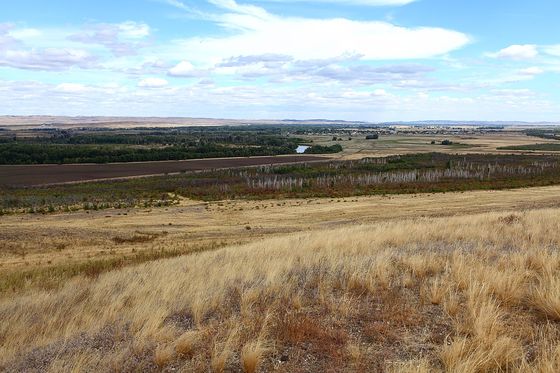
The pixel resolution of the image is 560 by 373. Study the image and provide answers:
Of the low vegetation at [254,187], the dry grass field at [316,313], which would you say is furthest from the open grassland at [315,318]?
the low vegetation at [254,187]

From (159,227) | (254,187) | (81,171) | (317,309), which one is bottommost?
(81,171)

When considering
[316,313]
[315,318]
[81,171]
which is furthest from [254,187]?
[315,318]

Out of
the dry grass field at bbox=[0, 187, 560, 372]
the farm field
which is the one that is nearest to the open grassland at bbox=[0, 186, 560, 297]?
the farm field

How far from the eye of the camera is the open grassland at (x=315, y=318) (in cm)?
513

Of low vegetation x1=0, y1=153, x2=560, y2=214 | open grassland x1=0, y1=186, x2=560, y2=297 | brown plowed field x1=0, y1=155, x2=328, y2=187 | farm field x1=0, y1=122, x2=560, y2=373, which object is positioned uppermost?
farm field x1=0, y1=122, x2=560, y2=373

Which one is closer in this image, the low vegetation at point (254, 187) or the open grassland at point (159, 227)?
the open grassland at point (159, 227)

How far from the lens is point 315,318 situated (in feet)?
20.8

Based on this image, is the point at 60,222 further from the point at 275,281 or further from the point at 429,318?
the point at 429,318

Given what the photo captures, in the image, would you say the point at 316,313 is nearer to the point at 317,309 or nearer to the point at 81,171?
the point at 317,309

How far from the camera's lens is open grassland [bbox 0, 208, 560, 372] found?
16.8 feet

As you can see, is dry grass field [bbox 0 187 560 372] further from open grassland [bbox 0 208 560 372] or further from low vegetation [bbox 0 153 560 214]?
low vegetation [bbox 0 153 560 214]

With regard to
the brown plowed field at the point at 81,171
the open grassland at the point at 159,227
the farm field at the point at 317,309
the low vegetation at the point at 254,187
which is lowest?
the brown plowed field at the point at 81,171

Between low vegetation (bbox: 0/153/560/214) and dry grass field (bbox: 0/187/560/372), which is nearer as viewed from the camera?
dry grass field (bbox: 0/187/560/372)

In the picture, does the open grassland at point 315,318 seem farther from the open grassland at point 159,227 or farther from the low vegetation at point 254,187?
the low vegetation at point 254,187
